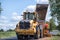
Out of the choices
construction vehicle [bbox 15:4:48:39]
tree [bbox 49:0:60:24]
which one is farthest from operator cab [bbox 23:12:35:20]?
tree [bbox 49:0:60:24]

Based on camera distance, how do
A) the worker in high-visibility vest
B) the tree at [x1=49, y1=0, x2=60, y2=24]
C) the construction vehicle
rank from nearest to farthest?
the construction vehicle, the worker in high-visibility vest, the tree at [x1=49, y1=0, x2=60, y2=24]

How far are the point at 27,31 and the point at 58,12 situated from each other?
2333 centimetres

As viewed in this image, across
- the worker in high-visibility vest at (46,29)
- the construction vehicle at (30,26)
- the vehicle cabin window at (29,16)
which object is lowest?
the worker in high-visibility vest at (46,29)

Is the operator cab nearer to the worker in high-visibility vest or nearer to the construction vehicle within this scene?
the construction vehicle

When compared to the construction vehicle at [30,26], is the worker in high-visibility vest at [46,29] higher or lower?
lower

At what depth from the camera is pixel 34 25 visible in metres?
23.6

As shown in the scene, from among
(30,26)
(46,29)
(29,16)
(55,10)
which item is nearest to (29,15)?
(29,16)

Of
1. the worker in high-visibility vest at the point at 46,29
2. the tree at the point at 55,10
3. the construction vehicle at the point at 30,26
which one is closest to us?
the construction vehicle at the point at 30,26

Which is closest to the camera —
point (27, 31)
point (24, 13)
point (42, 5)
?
point (27, 31)

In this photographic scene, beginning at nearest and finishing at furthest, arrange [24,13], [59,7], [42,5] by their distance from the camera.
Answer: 1. [24,13]
2. [42,5]
3. [59,7]

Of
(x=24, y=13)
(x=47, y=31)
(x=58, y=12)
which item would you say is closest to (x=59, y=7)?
(x=58, y=12)

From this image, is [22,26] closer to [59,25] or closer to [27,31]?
[27,31]

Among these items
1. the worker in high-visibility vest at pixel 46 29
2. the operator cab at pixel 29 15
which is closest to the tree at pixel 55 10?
the worker in high-visibility vest at pixel 46 29

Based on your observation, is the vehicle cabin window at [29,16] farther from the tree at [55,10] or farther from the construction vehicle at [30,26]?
the tree at [55,10]
